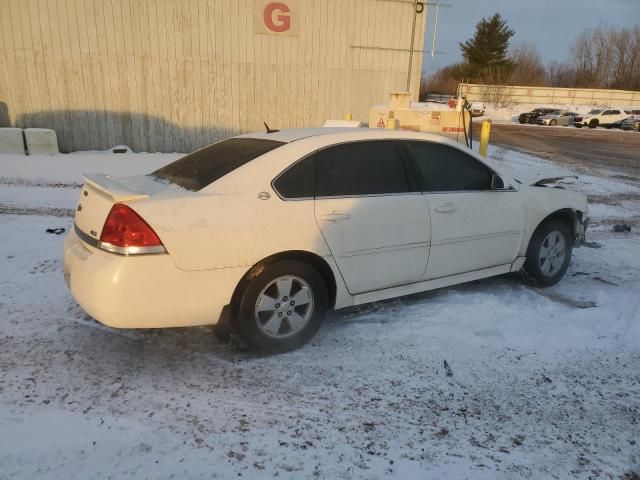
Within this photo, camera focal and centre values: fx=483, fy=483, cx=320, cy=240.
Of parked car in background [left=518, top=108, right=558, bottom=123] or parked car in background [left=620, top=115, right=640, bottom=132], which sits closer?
parked car in background [left=620, top=115, right=640, bottom=132]

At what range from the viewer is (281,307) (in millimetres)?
3303

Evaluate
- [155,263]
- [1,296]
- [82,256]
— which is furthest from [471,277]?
[1,296]

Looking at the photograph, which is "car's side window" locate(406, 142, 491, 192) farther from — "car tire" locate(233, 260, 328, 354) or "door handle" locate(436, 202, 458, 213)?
"car tire" locate(233, 260, 328, 354)

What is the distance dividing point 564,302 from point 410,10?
12418mm

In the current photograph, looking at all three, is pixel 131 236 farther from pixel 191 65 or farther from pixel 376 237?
pixel 191 65

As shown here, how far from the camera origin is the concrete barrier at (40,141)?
12617 millimetres

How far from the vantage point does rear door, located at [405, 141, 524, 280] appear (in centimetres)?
390

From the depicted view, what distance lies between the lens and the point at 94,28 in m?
13.1

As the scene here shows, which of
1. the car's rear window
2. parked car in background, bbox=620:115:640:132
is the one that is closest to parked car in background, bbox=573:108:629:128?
parked car in background, bbox=620:115:640:132

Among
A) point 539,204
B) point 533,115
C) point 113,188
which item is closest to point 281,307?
point 113,188

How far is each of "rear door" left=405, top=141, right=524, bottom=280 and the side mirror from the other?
0.03m

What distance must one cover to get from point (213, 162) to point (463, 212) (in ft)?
6.74

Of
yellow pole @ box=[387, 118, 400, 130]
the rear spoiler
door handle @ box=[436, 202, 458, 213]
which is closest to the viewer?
the rear spoiler

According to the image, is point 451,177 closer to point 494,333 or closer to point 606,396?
point 494,333
